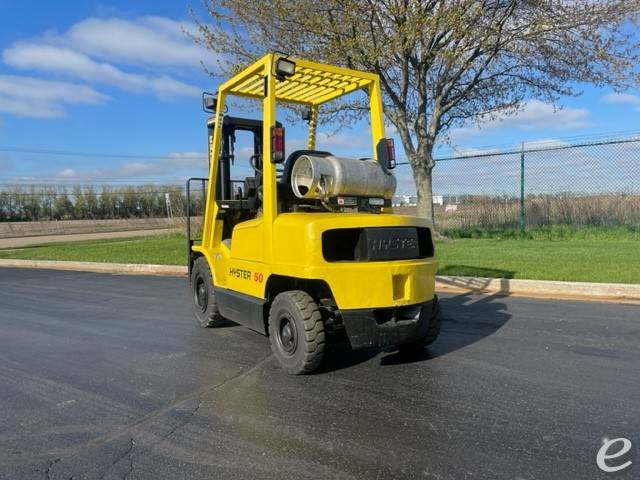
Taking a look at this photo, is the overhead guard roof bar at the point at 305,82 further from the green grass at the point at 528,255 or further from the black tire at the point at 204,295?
the green grass at the point at 528,255

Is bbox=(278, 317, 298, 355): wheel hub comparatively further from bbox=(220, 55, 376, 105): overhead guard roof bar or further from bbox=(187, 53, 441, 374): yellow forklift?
bbox=(220, 55, 376, 105): overhead guard roof bar

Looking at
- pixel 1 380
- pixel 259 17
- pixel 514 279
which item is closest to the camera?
pixel 1 380

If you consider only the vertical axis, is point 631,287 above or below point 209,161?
below

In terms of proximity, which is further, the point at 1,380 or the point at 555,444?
the point at 1,380

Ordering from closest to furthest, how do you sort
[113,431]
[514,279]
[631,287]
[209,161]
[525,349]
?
[113,431], [525,349], [209,161], [631,287], [514,279]

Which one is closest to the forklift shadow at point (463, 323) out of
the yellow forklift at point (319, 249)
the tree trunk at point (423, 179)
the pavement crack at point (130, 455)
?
the yellow forklift at point (319, 249)

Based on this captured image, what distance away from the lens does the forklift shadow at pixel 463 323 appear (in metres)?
5.29

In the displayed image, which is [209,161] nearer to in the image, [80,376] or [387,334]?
[80,376]

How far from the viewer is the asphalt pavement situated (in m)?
3.18

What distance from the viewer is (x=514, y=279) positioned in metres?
8.87

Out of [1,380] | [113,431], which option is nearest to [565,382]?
[113,431]

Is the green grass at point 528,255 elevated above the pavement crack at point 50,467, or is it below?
above

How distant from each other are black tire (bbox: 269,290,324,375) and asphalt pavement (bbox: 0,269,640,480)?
0.17 m

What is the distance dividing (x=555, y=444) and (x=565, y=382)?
4.09 ft
